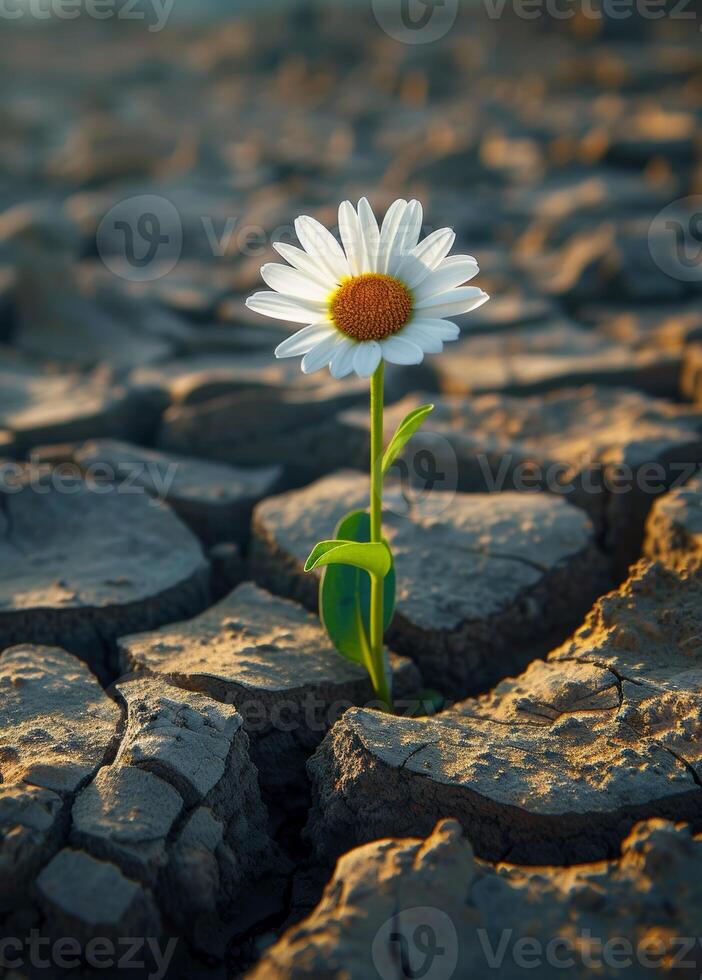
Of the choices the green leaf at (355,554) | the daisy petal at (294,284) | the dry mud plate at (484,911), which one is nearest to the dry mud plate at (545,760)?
the dry mud plate at (484,911)

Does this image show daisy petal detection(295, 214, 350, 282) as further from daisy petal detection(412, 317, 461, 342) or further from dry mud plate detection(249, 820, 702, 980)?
dry mud plate detection(249, 820, 702, 980)

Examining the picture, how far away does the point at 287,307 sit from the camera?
4.50ft

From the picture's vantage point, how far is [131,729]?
1414 mm

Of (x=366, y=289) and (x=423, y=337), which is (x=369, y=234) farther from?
(x=423, y=337)

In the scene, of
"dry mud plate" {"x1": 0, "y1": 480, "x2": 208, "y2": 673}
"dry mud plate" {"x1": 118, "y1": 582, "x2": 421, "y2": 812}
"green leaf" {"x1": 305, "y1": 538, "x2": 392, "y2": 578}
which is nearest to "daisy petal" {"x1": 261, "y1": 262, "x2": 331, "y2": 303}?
"green leaf" {"x1": 305, "y1": 538, "x2": 392, "y2": 578}

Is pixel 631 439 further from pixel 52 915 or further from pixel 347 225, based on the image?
pixel 52 915

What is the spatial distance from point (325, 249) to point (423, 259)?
0.51 feet

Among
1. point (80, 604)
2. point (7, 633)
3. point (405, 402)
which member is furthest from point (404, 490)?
point (7, 633)

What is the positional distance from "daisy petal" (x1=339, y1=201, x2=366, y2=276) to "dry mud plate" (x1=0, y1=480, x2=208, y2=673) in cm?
87

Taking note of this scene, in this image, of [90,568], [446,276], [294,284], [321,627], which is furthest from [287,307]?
[90,568]

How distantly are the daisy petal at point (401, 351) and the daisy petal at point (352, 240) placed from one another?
152 mm

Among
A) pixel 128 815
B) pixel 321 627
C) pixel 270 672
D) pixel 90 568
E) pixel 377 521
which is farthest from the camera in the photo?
pixel 90 568

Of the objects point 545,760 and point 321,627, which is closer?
point 545,760

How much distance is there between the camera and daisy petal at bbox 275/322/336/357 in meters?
1.33
